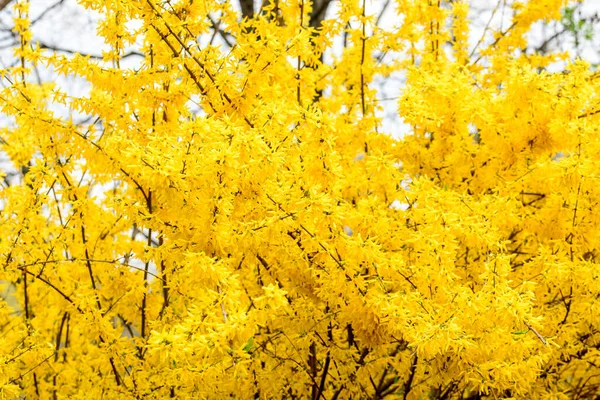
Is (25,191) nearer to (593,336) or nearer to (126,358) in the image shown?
(126,358)

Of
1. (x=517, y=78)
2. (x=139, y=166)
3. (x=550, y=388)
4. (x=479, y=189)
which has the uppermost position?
(x=517, y=78)

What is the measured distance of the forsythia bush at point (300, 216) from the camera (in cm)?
255

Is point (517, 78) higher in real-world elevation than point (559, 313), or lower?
higher

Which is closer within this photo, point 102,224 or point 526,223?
point 526,223

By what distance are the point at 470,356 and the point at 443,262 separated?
17.0 inches

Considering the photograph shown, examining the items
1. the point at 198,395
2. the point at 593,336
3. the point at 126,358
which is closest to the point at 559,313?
the point at 593,336

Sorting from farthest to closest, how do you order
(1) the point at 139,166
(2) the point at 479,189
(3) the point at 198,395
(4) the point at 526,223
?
(2) the point at 479,189, (4) the point at 526,223, (3) the point at 198,395, (1) the point at 139,166

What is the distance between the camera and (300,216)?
→ 2.61 metres

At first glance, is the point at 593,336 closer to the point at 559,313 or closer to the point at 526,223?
the point at 559,313

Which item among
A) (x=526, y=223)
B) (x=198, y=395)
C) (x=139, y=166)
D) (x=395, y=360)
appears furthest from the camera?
(x=526, y=223)

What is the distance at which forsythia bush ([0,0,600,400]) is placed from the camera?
2551mm

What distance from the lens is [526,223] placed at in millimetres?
3500

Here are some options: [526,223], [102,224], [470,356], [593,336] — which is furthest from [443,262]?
[102,224]

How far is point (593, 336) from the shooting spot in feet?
11.2
